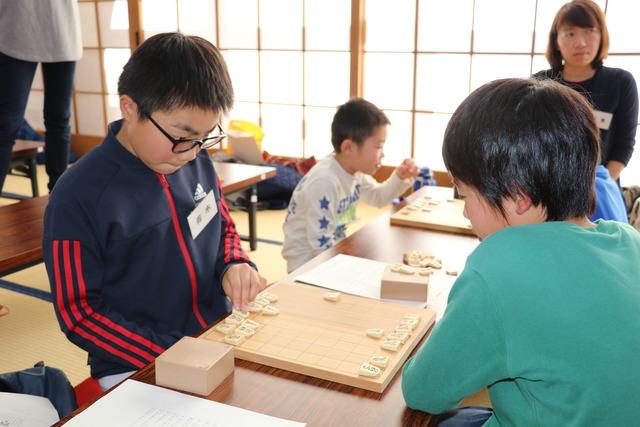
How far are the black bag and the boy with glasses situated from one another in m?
0.06

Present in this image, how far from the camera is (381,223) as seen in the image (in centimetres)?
170

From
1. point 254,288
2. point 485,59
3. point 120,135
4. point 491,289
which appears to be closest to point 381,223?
point 254,288

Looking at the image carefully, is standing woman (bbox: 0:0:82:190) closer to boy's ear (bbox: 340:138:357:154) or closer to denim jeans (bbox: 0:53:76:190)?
denim jeans (bbox: 0:53:76:190)

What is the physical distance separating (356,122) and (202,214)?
1035 millimetres

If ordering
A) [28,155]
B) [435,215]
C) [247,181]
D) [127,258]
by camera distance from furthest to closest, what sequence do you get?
[28,155]
[247,181]
[435,215]
[127,258]

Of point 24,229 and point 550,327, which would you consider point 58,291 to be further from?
point 24,229

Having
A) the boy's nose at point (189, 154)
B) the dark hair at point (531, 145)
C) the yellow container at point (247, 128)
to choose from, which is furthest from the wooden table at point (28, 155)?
the dark hair at point (531, 145)

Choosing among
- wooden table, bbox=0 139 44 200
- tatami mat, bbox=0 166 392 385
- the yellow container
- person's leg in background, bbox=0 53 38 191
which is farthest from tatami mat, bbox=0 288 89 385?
the yellow container

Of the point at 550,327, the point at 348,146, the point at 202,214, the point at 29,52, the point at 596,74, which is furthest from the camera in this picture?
the point at 596,74

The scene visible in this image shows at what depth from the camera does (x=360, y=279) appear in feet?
3.99

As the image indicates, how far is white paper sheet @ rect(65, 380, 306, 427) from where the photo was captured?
0.71 meters

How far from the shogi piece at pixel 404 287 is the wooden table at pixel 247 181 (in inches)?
65.5

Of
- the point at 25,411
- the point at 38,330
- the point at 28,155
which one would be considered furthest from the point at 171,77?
the point at 28,155

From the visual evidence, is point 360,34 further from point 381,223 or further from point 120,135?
point 120,135
